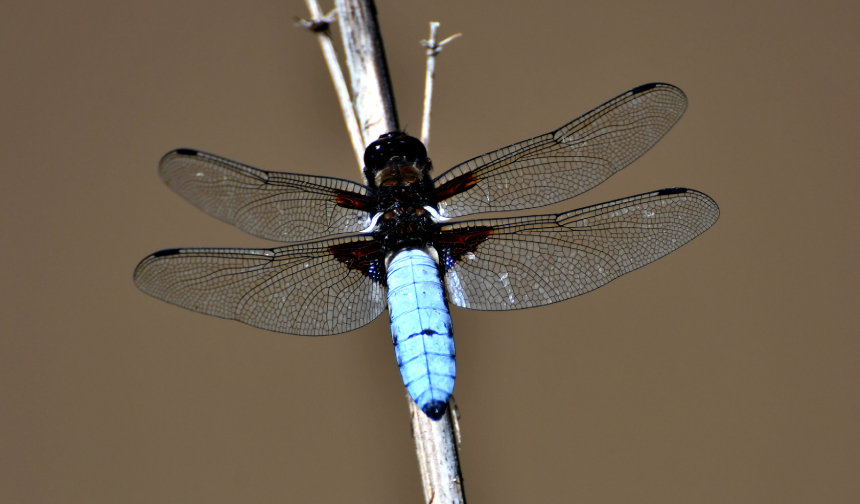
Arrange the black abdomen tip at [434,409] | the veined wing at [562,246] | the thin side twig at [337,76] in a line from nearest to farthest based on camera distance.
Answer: the black abdomen tip at [434,409]
the veined wing at [562,246]
the thin side twig at [337,76]

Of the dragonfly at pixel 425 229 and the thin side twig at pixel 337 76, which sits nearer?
the dragonfly at pixel 425 229

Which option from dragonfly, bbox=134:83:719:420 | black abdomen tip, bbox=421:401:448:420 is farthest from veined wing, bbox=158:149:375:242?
black abdomen tip, bbox=421:401:448:420

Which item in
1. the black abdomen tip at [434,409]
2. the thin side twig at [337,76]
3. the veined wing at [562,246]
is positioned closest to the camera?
the black abdomen tip at [434,409]

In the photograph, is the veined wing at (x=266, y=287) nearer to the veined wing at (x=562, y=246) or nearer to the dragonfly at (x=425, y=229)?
the dragonfly at (x=425, y=229)

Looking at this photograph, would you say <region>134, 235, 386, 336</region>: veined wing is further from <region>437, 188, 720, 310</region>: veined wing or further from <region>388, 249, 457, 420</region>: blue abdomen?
<region>437, 188, 720, 310</region>: veined wing

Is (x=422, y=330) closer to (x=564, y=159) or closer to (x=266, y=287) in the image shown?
(x=266, y=287)

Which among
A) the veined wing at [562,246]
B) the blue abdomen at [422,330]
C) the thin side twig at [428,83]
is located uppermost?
the thin side twig at [428,83]

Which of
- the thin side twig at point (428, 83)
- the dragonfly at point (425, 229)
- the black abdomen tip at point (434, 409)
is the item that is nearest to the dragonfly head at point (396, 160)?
the dragonfly at point (425, 229)


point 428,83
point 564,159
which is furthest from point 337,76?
point 564,159

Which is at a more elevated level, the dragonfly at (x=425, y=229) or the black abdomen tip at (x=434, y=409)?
the dragonfly at (x=425, y=229)
